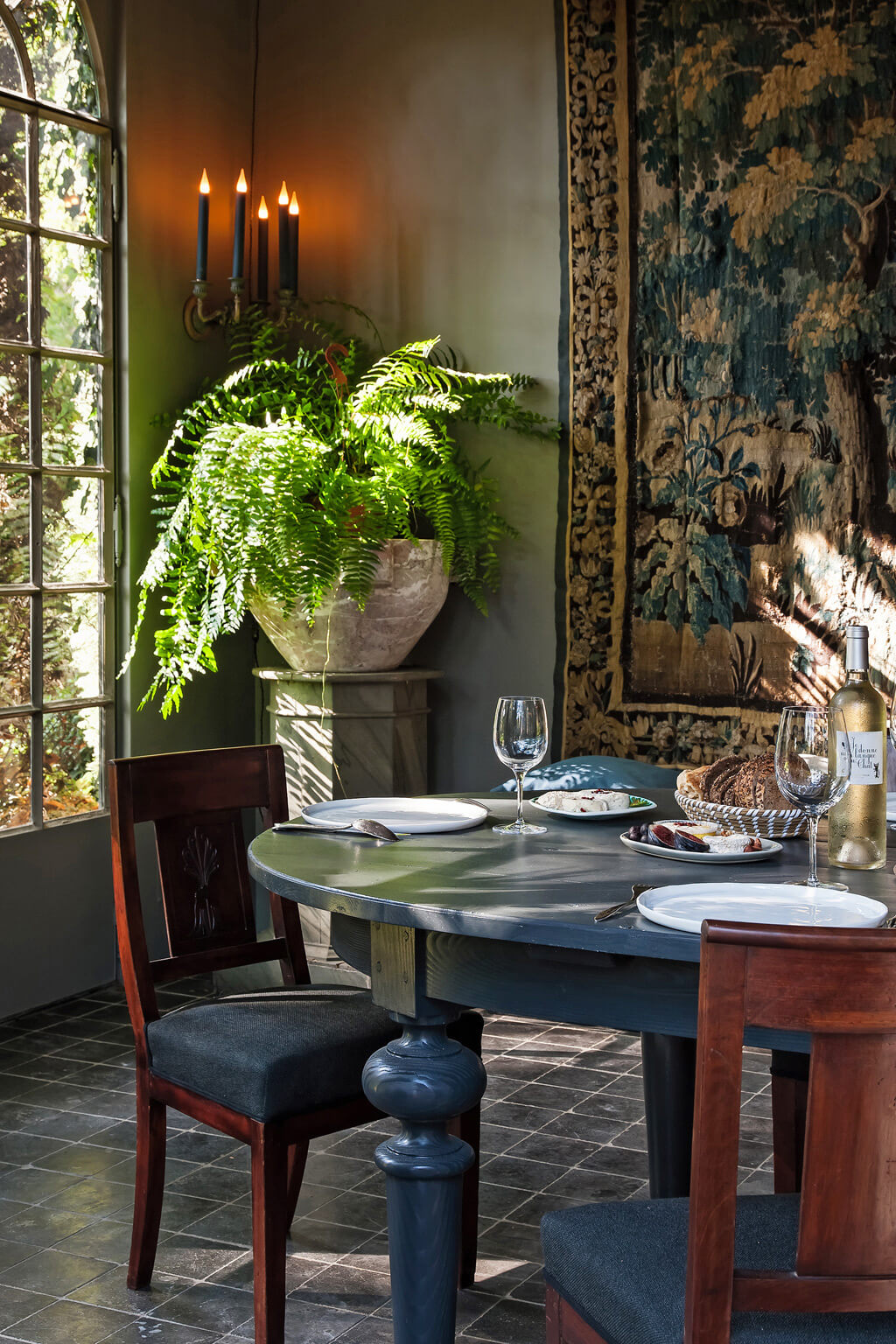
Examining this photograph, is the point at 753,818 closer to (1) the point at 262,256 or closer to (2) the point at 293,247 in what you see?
(2) the point at 293,247

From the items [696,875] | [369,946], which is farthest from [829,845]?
[369,946]

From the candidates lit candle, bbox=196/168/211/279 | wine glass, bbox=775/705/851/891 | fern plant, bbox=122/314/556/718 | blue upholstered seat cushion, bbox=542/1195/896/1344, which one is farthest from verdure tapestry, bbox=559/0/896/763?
blue upholstered seat cushion, bbox=542/1195/896/1344

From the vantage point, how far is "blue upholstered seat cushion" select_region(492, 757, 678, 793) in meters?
3.34

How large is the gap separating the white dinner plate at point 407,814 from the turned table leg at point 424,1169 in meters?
0.39

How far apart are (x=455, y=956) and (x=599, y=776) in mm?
1830

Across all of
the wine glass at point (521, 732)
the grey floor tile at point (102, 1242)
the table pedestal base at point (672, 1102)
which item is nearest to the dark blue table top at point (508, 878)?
the wine glass at point (521, 732)

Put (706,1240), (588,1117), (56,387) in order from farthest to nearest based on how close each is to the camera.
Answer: (56,387)
(588,1117)
(706,1240)

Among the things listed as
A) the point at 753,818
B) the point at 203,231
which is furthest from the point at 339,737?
the point at 753,818

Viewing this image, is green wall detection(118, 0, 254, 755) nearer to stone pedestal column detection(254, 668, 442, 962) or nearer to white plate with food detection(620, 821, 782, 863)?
stone pedestal column detection(254, 668, 442, 962)

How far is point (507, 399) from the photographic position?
385 cm

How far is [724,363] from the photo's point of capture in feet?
11.9

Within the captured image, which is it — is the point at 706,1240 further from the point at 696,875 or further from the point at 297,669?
the point at 297,669

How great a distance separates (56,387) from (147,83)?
3.06ft

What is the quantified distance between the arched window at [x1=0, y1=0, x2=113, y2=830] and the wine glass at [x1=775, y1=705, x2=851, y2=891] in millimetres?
2437
